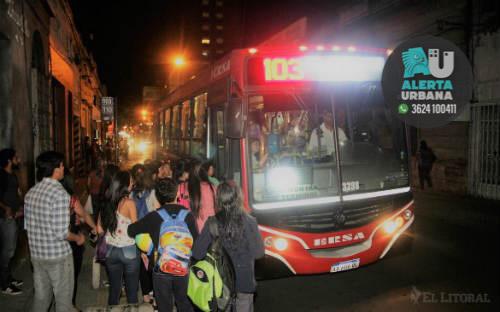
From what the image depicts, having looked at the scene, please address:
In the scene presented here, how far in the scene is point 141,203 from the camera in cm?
531

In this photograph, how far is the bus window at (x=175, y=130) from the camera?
1063cm

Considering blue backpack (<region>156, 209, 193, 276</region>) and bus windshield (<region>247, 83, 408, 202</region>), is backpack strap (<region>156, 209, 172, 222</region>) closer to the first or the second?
blue backpack (<region>156, 209, 193, 276</region>)

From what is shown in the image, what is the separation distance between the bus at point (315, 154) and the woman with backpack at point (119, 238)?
1530mm

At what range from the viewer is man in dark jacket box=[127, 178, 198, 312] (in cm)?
390

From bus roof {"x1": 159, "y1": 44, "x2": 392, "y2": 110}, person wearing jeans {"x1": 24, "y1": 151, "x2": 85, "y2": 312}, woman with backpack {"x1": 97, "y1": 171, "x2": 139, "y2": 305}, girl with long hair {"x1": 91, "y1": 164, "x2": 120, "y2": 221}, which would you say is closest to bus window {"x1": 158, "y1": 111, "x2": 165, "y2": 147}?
bus roof {"x1": 159, "y1": 44, "x2": 392, "y2": 110}

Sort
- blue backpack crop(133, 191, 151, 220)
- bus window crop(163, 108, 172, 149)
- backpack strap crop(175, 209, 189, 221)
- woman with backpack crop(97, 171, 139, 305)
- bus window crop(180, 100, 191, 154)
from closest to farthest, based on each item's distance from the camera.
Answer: backpack strap crop(175, 209, 189, 221)
woman with backpack crop(97, 171, 139, 305)
blue backpack crop(133, 191, 151, 220)
bus window crop(180, 100, 191, 154)
bus window crop(163, 108, 172, 149)

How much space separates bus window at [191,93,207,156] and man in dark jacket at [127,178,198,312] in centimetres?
343

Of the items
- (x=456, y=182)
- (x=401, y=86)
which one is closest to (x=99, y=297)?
(x=401, y=86)

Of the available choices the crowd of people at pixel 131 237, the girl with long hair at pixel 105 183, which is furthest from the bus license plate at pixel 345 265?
the girl with long hair at pixel 105 183

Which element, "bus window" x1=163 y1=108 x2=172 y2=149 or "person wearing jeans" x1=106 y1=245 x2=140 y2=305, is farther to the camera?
"bus window" x1=163 y1=108 x2=172 y2=149

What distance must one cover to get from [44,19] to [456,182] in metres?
13.7

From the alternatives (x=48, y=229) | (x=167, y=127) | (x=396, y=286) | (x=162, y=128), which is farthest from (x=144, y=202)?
(x=162, y=128)

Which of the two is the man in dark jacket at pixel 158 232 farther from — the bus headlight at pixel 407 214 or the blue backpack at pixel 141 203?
the bus headlight at pixel 407 214

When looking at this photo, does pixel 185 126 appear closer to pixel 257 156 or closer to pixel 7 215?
pixel 257 156
